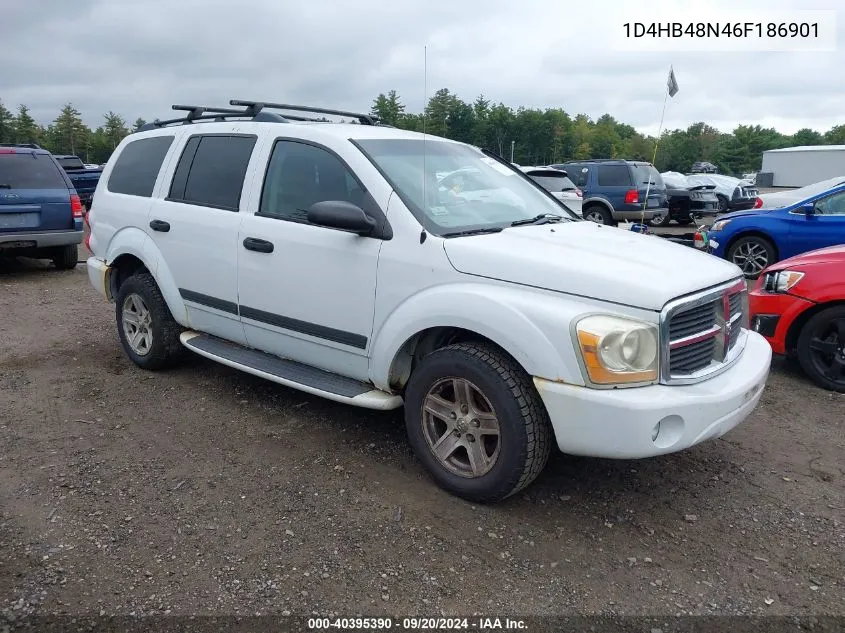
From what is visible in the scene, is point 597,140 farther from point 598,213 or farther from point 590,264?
point 590,264

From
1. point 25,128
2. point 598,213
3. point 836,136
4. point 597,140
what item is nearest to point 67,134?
point 25,128

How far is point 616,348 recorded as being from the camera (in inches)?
115

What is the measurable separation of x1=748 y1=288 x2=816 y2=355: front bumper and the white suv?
1.61 metres

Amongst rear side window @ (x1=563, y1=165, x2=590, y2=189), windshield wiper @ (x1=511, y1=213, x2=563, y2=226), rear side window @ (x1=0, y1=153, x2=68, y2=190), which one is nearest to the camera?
windshield wiper @ (x1=511, y1=213, x2=563, y2=226)

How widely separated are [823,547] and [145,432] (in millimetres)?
3699

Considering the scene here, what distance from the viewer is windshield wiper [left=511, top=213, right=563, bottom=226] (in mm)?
3909

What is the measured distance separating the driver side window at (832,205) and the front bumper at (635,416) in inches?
252

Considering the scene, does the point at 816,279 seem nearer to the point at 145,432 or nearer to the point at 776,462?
the point at 776,462

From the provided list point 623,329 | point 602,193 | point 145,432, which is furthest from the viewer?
point 602,193

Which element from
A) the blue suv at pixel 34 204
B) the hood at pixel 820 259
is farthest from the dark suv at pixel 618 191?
the blue suv at pixel 34 204

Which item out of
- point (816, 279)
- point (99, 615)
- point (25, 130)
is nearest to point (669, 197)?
point (816, 279)

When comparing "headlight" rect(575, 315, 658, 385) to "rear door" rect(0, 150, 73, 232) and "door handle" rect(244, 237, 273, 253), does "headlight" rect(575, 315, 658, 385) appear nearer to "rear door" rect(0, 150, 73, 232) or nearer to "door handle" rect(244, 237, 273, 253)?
"door handle" rect(244, 237, 273, 253)

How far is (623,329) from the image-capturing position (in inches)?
115

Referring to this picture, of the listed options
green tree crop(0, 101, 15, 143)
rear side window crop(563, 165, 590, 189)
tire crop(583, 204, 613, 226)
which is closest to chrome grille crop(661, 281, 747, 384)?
tire crop(583, 204, 613, 226)
